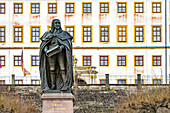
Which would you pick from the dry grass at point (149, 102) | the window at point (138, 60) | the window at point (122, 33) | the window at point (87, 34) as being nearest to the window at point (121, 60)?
the window at point (138, 60)

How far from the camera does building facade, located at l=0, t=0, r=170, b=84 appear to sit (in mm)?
55531

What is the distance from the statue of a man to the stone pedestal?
1.70 ft

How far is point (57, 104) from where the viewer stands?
57.6ft

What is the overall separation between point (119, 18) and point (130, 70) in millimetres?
5480

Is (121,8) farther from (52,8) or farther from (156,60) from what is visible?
(52,8)

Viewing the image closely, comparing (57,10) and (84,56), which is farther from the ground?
(57,10)

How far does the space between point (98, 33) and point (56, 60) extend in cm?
3803

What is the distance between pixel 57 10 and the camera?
56.4m

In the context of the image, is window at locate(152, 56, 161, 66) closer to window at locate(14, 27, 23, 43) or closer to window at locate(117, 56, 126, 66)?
window at locate(117, 56, 126, 66)

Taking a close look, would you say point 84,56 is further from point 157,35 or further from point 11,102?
point 11,102

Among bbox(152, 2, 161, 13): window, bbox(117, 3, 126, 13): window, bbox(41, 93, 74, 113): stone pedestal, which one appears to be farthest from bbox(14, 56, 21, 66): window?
bbox(41, 93, 74, 113): stone pedestal

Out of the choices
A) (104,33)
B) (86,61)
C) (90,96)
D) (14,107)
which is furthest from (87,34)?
(14,107)

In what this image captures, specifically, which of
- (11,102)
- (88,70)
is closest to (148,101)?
(11,102)

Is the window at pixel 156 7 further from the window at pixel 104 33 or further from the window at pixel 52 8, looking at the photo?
the window at pixel 52 8
